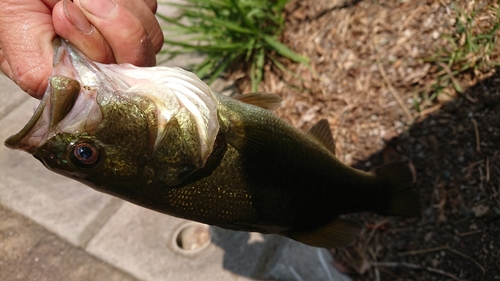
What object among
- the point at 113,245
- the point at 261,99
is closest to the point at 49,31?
the point at 261,99

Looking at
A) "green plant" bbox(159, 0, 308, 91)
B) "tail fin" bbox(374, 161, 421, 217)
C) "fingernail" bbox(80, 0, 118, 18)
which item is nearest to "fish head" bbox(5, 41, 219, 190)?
"fingernail" bbox(80, 0, 118, 18)

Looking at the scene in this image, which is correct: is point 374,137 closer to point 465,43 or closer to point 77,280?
point 465,43

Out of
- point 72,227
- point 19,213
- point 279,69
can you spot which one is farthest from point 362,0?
Result: point 19,213

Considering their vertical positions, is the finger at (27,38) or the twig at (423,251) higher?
the finger at (27,38)

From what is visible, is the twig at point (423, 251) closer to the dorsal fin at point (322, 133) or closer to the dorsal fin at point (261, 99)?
the dorsal fin at point (322, 133)

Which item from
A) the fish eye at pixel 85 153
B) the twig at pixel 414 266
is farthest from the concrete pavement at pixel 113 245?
the fish eye at pixel 85 153

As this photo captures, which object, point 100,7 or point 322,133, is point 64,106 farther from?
point 322,133

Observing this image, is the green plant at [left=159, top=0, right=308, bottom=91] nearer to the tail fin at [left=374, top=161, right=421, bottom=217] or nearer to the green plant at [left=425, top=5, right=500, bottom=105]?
the green plant at [left=425, top=5, right=500, bottom=105]
